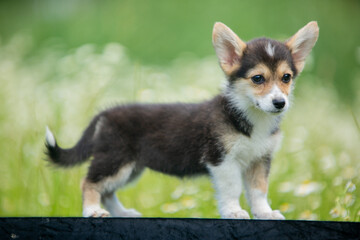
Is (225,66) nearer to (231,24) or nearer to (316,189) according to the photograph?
(316,189)

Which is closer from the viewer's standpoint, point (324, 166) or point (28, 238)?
point (28, 238)

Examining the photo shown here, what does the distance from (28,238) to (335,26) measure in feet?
18.1

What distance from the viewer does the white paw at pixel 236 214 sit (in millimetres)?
3490

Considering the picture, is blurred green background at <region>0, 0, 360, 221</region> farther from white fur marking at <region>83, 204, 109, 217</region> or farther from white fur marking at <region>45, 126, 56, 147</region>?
white fur marking at <region>83, 204, 109, 217</region>

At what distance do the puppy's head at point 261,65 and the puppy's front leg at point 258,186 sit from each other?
0.46 meters

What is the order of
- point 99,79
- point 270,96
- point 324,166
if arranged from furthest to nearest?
point 99,79 < point 324,166 < point 270,96

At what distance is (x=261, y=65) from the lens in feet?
11.8

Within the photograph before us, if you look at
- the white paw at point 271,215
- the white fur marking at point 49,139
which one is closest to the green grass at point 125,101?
the white fur marking at point 49,139

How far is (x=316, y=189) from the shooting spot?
454 centimetres

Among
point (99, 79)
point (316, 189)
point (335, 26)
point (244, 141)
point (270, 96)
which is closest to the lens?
point (270, 96)

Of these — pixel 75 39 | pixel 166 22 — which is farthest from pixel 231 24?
pixel 75 39

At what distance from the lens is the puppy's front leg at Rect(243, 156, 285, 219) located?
12.1ft

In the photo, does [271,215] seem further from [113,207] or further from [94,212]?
[113,207]

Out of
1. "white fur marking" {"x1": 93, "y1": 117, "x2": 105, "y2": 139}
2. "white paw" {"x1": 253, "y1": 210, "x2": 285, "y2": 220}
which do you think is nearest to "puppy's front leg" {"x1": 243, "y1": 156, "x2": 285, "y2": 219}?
"white paw" {"x1": 253, "y1": 210, "x2": 285, "y2": 220}
